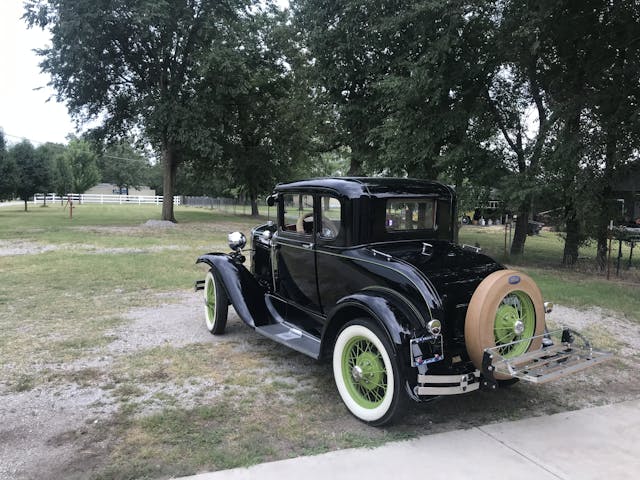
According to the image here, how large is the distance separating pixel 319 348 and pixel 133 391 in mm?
1662

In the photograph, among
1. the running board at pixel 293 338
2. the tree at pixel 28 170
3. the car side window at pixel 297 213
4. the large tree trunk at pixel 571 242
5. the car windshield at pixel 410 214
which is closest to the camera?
the running board at pixel 293 338

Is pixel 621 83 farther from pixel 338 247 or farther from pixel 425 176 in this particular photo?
pixel 338 247

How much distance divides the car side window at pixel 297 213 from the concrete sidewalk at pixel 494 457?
2.35m

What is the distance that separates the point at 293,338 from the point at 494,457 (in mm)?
2130


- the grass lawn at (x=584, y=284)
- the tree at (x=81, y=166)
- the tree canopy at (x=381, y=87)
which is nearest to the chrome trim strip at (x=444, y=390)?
the grass lawn at (x=584, y=284)

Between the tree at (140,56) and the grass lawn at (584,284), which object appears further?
the tree at (140,56)

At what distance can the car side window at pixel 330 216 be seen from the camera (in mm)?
4453

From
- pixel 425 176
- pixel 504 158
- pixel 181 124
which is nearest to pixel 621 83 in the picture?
pixel 504 158

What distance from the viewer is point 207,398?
4.05 metres

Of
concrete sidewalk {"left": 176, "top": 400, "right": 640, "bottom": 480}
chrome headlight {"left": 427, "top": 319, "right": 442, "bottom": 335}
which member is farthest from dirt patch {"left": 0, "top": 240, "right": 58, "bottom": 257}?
chrome headlight {"left": 427, "top": 319, "right": 442, "bottom": 335}

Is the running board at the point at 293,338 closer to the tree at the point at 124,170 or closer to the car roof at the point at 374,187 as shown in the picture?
A: the car roof at the point at 374,187

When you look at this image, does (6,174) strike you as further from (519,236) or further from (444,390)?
(444,390)

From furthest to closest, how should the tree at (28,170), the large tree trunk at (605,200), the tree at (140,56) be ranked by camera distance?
the tree at (28,170), the tree at (140,56), the large tree trunk at (605,200)

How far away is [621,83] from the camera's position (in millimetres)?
10359
